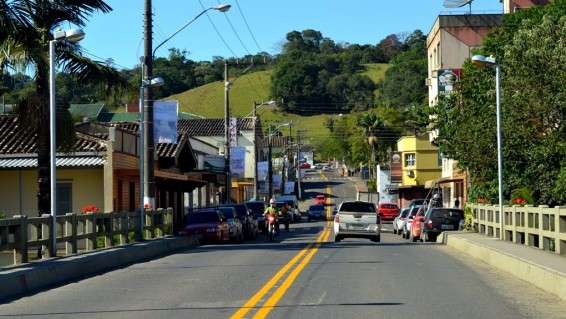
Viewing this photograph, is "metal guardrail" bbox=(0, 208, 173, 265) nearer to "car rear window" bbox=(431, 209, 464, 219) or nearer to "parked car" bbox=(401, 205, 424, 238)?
"car rear window" bbox=(431, 209, 464, 219)

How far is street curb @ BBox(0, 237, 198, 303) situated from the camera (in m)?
16.1

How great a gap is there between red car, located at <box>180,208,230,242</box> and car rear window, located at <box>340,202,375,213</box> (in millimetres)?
4835

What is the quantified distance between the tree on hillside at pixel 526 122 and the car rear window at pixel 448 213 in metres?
2.31

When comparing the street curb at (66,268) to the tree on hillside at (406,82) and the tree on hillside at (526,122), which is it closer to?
the tree on hillside at (526,122)

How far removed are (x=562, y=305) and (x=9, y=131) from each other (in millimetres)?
29039

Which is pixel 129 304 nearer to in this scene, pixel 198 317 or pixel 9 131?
pixel 198 317

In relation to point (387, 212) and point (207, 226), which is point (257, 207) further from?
point (387, 212)

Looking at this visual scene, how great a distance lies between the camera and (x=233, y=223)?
1479 inches

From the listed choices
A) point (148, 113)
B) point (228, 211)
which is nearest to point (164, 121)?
point (148, 113)

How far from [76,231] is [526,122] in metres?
20.1

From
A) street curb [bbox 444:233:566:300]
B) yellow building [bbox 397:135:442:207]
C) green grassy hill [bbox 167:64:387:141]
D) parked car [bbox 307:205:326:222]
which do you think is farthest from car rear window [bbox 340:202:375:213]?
green grassy hill [bbox 167:64:387:141]

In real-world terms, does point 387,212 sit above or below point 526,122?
below

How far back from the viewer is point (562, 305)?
13.9 metres

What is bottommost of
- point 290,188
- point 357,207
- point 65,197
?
point 357,207
